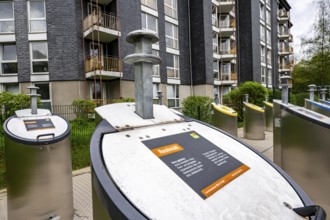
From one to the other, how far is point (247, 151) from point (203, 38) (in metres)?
18.3

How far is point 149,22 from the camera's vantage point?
52.4ft

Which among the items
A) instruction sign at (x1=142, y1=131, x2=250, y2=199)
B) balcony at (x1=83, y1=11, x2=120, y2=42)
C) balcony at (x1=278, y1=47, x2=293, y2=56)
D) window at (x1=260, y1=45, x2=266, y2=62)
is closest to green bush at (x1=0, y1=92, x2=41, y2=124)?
balcony at (x1=83, y1=11, x2=120, y2=42)

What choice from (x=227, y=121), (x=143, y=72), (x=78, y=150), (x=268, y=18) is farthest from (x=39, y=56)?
(x=268, y=18)

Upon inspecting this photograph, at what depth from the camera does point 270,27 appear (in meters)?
29.7

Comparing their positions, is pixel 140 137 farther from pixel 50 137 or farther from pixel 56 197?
pixel 56 197

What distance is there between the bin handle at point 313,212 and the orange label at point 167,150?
Result: 0.72 metres

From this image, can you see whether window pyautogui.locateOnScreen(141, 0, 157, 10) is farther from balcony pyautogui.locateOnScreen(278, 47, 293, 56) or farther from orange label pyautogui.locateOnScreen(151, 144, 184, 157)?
balcony pyautogui.locateOnScreen(278, 47, 293, 56)

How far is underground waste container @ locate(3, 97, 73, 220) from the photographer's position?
235 cm

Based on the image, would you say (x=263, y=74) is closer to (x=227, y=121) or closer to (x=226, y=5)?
(x=226, y=5)

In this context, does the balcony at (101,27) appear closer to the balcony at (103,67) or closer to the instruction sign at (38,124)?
the balcony at (103,67)

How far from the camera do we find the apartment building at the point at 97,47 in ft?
40.5

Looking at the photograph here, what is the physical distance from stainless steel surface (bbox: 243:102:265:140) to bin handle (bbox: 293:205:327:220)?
7168mm

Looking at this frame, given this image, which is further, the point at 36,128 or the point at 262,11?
the point at 262,11

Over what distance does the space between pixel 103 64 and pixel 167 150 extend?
1272 cm
